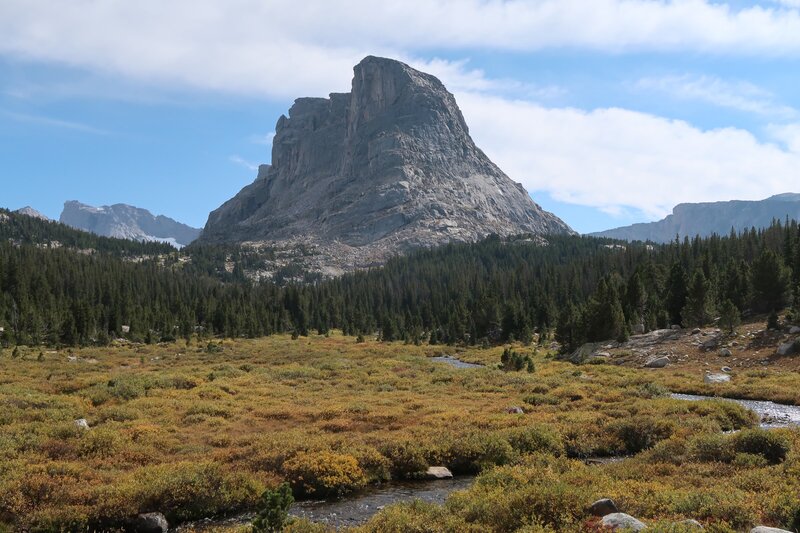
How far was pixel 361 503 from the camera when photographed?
1973cm

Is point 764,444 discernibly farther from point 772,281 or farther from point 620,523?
point 772,281

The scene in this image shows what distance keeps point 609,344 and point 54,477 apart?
70550mm

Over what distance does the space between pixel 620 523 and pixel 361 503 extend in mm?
9983

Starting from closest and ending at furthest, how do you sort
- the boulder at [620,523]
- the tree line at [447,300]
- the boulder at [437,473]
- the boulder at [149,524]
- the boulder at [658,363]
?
the boulder at [620,523] < the boulder at [149,524] < the boulder at [437,473] < the boulder at [658,363] < the tree line at [447,300]

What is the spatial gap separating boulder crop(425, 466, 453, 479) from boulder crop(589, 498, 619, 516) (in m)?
8.82

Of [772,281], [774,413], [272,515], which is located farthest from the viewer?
[772,281]

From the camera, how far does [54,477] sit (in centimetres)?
1992

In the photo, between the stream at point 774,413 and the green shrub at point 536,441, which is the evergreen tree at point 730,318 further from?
the green shrub at point 536,441

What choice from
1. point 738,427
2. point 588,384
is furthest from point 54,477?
point 588,384

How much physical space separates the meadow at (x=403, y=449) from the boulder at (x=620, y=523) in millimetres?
513

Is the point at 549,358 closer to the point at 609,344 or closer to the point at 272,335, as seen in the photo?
the point at 609,344

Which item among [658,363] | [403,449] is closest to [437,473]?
[403,449]

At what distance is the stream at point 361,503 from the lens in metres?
18.0

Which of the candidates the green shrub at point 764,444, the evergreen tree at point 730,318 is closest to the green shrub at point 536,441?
the green shrub at point 764,444
